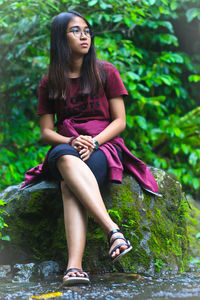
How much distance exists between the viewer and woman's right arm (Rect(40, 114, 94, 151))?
8.41 feet

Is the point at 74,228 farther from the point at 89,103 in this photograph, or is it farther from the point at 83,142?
the point at 89,103

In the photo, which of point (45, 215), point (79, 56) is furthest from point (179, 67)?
point (45, 215)

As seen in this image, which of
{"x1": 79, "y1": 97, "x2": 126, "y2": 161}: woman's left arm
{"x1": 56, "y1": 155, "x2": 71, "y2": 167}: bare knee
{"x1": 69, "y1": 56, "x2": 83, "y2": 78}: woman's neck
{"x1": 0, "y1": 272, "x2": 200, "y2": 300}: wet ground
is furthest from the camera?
{"x1": 69, "y1": 56, "x2": 83, "y2": 78}: woman's neck

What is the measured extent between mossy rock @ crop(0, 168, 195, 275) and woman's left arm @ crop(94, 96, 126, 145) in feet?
1.03

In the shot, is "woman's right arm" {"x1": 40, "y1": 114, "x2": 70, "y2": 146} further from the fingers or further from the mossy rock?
the mossy rock

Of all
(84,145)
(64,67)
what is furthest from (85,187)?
(64,67)

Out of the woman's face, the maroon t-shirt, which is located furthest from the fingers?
the woman's face

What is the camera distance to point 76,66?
292 centimetres

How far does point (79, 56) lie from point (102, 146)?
2.28 ft

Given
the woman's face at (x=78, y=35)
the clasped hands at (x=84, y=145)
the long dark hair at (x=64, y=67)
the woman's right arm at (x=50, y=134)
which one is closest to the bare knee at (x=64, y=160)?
the clasped hands at (x=84, y=145)

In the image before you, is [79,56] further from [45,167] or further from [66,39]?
[45,167]

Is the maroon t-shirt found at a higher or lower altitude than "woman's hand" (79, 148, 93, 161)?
higher

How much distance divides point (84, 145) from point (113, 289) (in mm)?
886

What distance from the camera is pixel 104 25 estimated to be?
17.6 feet
